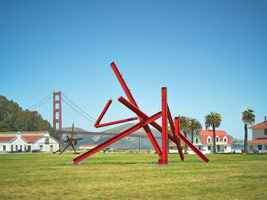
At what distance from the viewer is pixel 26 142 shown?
93688mm

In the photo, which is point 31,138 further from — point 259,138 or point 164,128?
point 164,128

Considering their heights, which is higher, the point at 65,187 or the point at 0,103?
the point at 0,103

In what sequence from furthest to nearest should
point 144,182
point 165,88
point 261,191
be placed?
1. point 165,88
2. point 144,182
3. point 261,191

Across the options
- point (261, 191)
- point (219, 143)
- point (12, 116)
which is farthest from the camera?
point (12, 116)

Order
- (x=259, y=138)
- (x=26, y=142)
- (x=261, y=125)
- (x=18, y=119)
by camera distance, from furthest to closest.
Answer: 1. (x=18, y=119)
2. (x=26, y=142)
3. (x=259, y=138)
4. (x=261, y=125)

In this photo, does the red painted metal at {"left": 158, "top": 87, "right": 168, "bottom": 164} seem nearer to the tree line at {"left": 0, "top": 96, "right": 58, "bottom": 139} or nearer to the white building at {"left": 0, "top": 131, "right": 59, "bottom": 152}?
the white building at {"left": 0, "top": 131, "right": 59, "bottom": 152}

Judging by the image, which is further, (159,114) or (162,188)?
(159,114)

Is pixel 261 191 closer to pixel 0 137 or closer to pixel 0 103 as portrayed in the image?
pixel 0 137

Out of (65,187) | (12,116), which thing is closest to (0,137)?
(12,116)

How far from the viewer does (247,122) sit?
7319 centimetres

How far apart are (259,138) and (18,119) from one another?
8348cm

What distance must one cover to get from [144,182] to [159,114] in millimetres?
10353

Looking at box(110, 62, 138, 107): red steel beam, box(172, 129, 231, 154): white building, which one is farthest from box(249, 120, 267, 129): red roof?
box(110, 62, 138, 107): red steel beam

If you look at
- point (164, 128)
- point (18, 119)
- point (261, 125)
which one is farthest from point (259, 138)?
point (18, 119)
